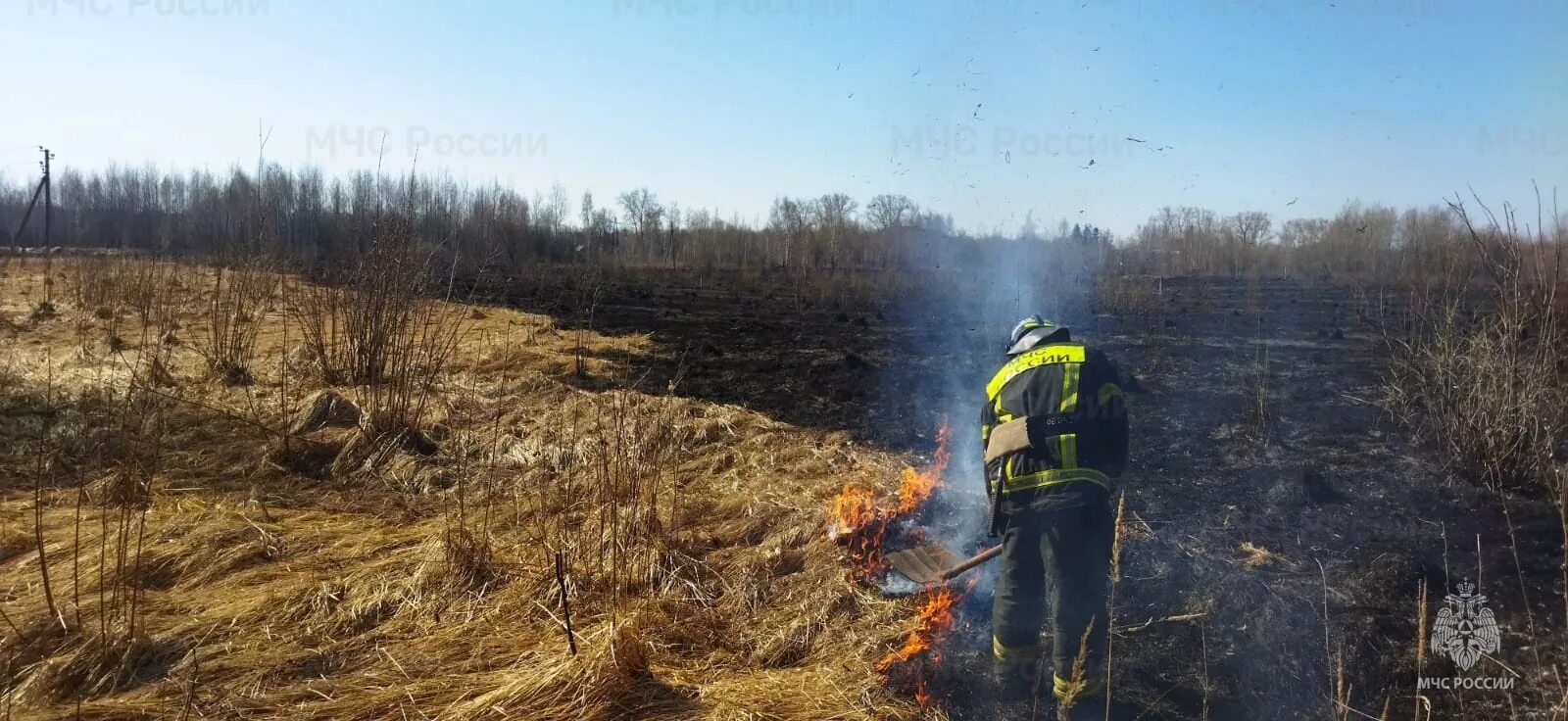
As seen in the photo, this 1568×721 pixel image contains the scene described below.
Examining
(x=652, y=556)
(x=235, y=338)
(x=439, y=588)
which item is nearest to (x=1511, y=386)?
(x=652, y=556)

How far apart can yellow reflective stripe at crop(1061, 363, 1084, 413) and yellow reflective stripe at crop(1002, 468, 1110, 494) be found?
257 mm

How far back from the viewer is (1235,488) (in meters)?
5.30

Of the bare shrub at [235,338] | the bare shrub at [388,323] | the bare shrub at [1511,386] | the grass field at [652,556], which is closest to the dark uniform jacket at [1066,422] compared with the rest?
the grass field at [652,556]

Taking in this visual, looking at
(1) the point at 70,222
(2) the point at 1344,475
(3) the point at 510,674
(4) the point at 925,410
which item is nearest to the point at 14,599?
(3) the point at 510,674

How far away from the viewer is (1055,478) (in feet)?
10.3

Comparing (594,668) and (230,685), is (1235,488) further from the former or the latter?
(230,685)

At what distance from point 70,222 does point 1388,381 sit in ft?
203

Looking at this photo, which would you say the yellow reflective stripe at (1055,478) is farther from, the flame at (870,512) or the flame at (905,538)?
the flame at (870,512)

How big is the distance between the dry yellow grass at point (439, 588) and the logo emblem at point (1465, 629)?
2569 millimetres

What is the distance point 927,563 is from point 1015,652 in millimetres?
1049

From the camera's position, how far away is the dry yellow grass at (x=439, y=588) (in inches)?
118

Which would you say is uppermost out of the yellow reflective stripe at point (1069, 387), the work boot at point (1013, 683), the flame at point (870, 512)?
the yellow reflective stripe at point (1069, 387)

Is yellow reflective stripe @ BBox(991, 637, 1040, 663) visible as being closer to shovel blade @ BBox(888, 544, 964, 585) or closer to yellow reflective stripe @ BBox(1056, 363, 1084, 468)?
shovel blade @ BBox(888, 544, 964, 585)

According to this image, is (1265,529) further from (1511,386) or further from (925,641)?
(925,641)
